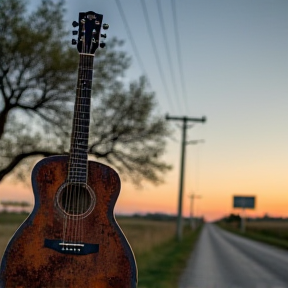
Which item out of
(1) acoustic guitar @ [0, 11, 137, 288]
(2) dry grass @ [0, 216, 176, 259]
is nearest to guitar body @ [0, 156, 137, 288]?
(1) acoustic guitar @ [0, 11, 137, 288]

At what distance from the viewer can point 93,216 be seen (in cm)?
453

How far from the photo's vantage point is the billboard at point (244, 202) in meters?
Answer: 93.2

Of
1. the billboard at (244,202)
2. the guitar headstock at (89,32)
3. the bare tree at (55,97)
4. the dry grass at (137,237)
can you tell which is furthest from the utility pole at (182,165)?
the billboard at (244,202)

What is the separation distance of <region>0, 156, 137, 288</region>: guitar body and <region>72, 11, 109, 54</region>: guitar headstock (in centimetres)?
88

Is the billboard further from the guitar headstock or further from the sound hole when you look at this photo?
the sound hole

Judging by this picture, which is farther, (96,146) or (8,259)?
(96,146)

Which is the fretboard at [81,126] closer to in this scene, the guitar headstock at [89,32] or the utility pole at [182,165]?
the guitar headstock at [89,32]

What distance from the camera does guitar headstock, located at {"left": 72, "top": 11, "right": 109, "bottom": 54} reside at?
4.93 metres

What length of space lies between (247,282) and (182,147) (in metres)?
20.5

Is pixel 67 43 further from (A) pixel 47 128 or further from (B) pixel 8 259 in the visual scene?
(B) pixel 8 259

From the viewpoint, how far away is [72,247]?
4.54 meters

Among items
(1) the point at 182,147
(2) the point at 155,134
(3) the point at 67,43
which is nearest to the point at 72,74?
(3) the point at 67,43

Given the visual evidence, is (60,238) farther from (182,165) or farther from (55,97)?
(182,165)

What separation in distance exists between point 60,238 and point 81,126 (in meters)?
0.77
